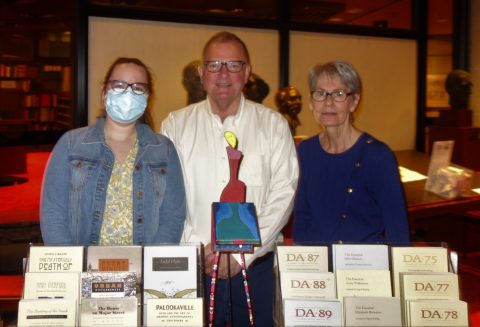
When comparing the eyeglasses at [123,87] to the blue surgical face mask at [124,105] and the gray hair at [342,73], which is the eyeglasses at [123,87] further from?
the gray hair at [342,73]

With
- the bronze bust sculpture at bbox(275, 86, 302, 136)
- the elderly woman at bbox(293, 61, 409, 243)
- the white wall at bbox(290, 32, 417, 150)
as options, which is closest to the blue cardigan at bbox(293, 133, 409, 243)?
the elderly woman at bbox(293, 61, 409, 243)

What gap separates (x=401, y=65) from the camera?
20.9 ft

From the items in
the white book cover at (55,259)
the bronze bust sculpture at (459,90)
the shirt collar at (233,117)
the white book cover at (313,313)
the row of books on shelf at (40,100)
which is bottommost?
the white book cover at (313,313)

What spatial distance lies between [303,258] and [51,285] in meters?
0.67

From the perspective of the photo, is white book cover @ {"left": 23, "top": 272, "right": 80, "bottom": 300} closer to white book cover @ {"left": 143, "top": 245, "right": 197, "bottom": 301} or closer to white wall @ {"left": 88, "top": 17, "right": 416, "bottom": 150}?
white book cover @ {"left": 143, "top": 245, "right": 197, "bottom": 301}

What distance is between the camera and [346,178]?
2.13m

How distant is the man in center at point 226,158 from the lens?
7.34 feet

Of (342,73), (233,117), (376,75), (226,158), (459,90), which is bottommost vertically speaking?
(226,158)

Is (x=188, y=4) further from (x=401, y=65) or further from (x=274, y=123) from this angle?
(x=274, y=123)

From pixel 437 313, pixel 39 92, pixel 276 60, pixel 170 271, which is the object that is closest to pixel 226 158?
pixel 170 271

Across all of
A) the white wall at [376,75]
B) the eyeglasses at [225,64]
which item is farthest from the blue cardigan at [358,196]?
the white wall at [376,75]

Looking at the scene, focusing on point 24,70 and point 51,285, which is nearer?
point 51,285

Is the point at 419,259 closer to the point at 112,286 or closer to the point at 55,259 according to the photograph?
the point at 112,286

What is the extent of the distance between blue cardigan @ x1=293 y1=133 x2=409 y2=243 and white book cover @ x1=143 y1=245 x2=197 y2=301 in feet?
2.03
